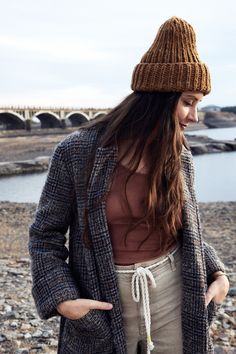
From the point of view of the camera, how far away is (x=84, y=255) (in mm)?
1496

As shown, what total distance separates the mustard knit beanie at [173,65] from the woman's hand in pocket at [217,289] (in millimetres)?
686

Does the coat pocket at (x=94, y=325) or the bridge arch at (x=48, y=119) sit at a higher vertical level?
the coat pocket at (x=94, y=325)

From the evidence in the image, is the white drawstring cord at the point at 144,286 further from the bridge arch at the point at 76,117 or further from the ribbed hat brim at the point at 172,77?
the bridge arch at the point at 76,117

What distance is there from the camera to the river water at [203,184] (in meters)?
16.5

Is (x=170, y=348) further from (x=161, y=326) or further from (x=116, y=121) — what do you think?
(x=116, y=121)

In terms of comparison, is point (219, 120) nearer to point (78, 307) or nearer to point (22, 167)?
point (22, 167)

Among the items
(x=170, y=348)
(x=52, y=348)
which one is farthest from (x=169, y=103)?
(x=52, y=348)

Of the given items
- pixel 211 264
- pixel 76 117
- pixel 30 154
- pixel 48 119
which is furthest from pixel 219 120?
pixel 211 264

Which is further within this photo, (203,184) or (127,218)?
(203,184)

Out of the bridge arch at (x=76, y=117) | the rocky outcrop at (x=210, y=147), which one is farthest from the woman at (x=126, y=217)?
the bridge arch at (x=76, y=117)

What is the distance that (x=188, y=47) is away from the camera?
1518 millimetres

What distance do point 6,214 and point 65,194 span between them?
10434 mm

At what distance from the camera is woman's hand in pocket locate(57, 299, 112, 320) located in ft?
4.74

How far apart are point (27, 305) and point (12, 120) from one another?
49183 mm
